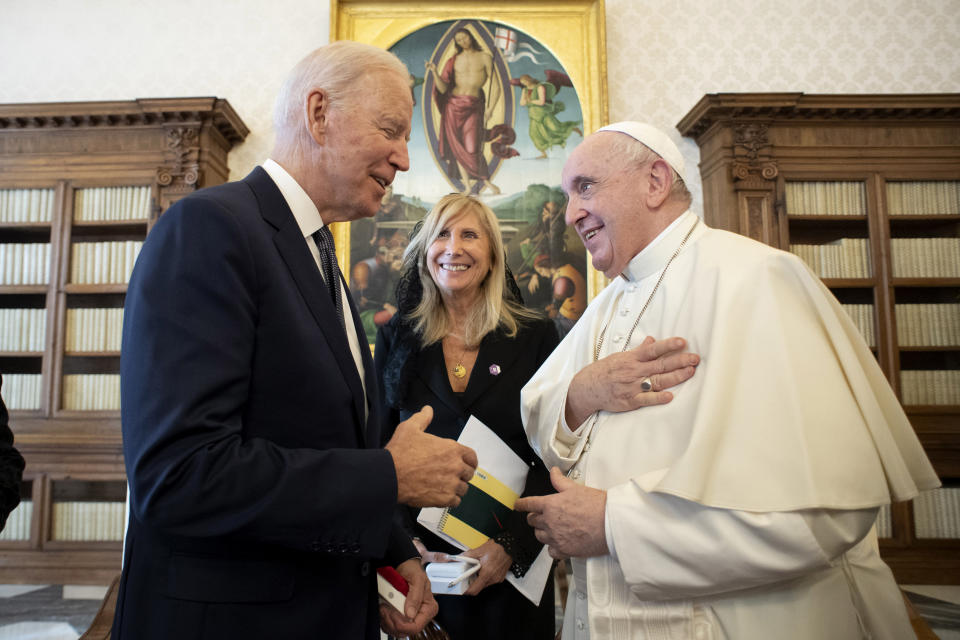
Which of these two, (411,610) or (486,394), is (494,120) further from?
(411,610)

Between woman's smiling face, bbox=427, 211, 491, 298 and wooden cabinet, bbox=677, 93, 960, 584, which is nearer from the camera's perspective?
woman's smiling face, bbox=427, 211, 491, 298

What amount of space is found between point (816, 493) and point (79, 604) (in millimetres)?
4791

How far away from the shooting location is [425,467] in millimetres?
1239

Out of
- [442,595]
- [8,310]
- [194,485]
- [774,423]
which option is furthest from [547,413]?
[8,310]

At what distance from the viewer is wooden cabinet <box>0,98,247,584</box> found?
187 inches

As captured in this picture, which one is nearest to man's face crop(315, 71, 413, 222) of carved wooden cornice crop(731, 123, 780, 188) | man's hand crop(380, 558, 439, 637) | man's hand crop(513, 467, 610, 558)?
man's hand crop(513, 467, 610, 558)

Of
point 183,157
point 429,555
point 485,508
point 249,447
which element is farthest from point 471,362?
point 183,157

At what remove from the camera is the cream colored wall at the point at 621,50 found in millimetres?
5301

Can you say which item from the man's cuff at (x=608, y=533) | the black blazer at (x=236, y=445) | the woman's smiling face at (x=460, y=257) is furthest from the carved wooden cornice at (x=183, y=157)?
the man's cuff at (x=608, y=533)

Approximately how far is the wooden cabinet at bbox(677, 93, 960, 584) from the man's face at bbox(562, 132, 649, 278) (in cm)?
330

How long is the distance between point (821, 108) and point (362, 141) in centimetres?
460

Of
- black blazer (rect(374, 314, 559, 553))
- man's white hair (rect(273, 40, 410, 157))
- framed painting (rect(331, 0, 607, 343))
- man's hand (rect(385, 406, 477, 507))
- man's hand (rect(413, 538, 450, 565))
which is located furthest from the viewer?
framed painting (rect(331, 0, 607, 343))

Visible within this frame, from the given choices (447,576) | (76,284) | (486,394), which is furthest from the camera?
(76,284)

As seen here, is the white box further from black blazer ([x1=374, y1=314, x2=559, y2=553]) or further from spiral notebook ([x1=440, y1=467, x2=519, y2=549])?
black blazer ([x1=374, y1=314, x2=559, y2=553])
